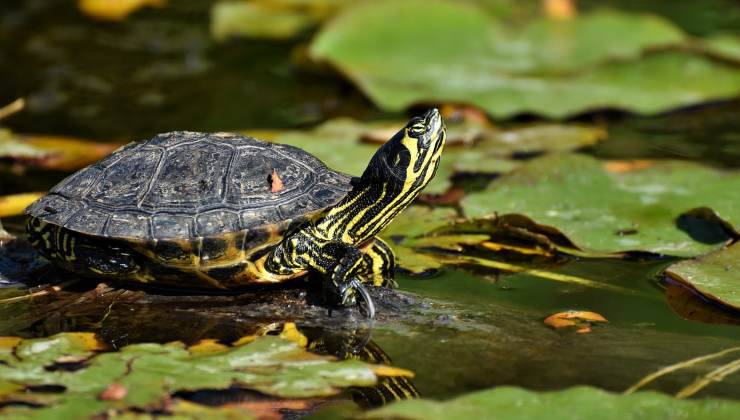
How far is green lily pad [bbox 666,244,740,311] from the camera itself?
3645mm

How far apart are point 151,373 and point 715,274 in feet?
7.59

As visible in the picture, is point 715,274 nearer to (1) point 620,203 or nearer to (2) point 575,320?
(2) point 575,320

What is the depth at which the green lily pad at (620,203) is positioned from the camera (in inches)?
168

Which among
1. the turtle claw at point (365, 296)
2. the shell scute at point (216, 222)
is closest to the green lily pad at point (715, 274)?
the turtle claw at point (365, 296)

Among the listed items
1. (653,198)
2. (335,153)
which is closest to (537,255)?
(653,198)

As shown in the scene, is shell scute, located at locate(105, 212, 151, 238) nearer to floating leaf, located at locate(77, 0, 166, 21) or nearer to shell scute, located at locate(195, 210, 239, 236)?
shell scute, located at locate(195, 210, 239, 236)

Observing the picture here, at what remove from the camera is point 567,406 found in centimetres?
270

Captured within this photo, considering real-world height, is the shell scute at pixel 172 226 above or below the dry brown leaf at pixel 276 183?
below

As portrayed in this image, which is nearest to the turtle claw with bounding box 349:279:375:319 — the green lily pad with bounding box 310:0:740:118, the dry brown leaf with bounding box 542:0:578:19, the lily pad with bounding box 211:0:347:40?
the green lily pad with bounding box 310:0:740:118

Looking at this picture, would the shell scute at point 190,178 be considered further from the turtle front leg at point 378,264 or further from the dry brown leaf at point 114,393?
the dry brown leaf at point 114,393

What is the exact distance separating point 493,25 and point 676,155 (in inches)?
90.5

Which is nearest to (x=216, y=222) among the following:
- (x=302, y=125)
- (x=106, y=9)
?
(x=302, y=125)

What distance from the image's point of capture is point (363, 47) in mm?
7395

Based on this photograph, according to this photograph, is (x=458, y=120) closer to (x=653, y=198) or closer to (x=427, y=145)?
(x=653, y=198)
